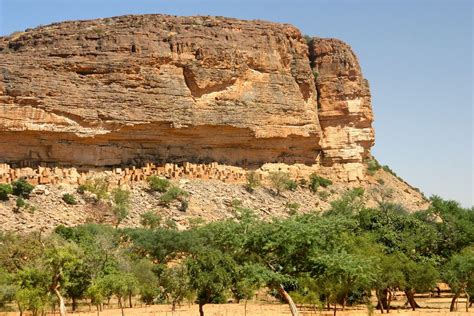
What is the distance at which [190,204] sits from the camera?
56.2m

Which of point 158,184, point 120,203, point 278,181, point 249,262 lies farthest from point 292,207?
point 249,262

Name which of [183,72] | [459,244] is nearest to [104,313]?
[459,244]

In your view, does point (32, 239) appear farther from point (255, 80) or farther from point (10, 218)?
point (255, 80)

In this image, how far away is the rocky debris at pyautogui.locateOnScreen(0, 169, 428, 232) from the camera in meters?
49.6

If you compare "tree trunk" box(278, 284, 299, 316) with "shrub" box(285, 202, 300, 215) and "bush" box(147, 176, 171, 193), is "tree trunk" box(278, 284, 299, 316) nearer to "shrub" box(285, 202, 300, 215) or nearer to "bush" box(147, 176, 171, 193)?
"bush" box(147, 176, 171, 193)

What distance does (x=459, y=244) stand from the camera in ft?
129

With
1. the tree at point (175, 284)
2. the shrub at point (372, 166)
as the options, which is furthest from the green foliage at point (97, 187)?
the shrub at point (372, 166)

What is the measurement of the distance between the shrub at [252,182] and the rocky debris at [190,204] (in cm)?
45

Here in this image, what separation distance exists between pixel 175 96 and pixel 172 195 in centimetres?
848

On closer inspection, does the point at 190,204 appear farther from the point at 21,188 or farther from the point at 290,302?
the point at 290,302

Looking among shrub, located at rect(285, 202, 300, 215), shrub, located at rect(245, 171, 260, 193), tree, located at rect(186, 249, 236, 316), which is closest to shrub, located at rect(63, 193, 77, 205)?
shrub, located at rect(245, 171, 260, 193)

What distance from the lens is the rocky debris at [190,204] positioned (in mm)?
49594

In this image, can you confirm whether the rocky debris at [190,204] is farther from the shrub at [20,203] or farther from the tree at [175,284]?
the tree at [175,284]

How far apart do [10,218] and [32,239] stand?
1207 centimetres
